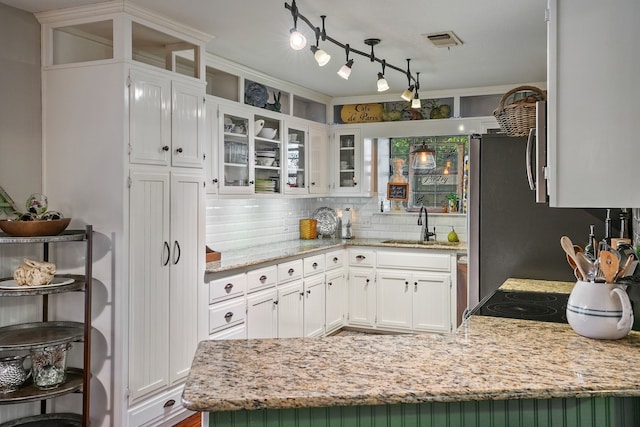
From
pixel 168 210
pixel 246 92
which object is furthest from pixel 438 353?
pixel 246 92

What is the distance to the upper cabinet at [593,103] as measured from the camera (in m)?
1.62

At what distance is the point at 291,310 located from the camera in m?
4.69

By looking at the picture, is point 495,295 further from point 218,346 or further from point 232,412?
point 232,412

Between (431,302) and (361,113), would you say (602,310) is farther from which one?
(361,113)

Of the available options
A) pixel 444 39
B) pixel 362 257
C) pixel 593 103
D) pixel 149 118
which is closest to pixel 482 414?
pixel 593 103

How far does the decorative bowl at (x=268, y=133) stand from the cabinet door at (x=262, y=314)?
135cm

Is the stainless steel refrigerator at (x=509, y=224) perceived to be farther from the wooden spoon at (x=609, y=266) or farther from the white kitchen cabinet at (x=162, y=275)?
the white kitchen cabinet at (x=162, y=275)

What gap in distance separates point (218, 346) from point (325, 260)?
3.49 m

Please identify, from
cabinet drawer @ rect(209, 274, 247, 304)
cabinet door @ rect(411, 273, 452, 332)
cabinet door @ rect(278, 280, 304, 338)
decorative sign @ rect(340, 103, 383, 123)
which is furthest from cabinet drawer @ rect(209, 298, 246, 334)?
decorative sign @ rect(340, 103, 383, 123)

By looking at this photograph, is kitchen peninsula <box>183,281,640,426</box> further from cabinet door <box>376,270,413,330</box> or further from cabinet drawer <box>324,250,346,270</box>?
cabinet door <box>376,270,413,330</box>

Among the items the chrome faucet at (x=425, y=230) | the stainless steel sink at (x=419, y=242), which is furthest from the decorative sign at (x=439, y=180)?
the stainless steel sink at (x=419, y=242)

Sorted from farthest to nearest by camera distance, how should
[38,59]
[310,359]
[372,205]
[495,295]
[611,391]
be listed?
[372,205]
[38,59]
[495,295]
[310,359]
[611,391]

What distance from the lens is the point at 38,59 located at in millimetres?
3105

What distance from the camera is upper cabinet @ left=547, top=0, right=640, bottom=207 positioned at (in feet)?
5.32
